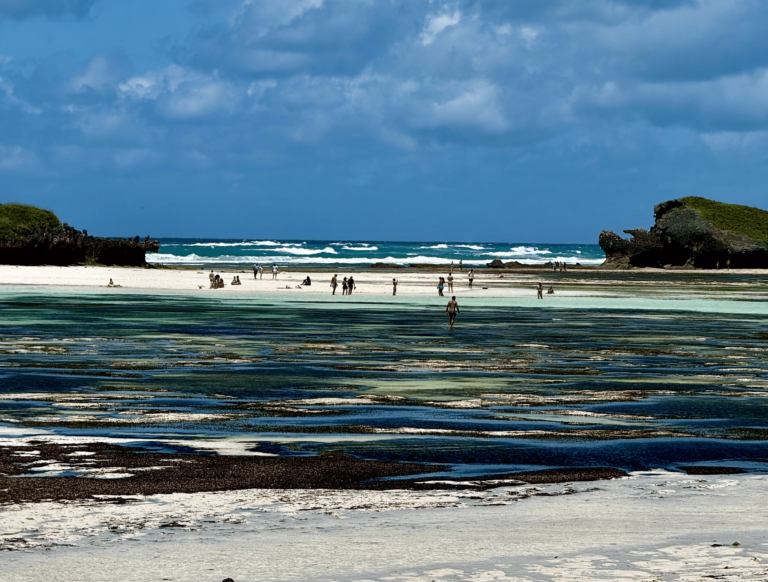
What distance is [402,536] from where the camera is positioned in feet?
29.8

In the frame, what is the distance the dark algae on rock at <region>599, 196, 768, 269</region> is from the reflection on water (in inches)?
3920

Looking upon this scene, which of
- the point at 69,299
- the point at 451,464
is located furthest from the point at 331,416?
the point at 69,299

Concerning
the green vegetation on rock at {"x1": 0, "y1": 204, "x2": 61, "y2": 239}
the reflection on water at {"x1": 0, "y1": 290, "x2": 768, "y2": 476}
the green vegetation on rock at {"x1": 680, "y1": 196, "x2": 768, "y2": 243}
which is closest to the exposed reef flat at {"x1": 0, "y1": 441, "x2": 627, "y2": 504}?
the reflection on water at {"x1": 0, "y1": 290, "x2": 768, "y2": 476}

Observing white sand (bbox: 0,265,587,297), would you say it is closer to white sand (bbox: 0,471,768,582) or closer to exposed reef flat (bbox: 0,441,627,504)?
exposed reef flat (bbox: 0,441,627,504)

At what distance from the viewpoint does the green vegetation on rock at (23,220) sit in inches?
4226

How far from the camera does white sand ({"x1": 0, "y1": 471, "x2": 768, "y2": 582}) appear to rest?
26.1 ft

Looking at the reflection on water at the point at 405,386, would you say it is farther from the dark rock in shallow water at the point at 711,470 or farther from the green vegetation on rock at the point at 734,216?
the green vegetation on rock at the point at 734,216

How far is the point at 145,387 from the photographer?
65.2ft

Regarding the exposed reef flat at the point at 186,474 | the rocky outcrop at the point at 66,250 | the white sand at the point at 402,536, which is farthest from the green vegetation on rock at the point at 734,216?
the white sand at the point at 402,536

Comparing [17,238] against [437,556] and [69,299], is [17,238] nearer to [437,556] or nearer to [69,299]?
[69,299]

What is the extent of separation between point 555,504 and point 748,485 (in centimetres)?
256

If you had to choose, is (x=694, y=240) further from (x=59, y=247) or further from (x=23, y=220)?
(x=23, y=220)

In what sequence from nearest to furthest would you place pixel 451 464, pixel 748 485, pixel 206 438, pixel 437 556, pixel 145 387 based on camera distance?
pixel 437 556 → pixel 748 485 → pixel 451 464 → pixel 206 438 → pixel 145 387

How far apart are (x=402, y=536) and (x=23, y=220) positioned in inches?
4360
